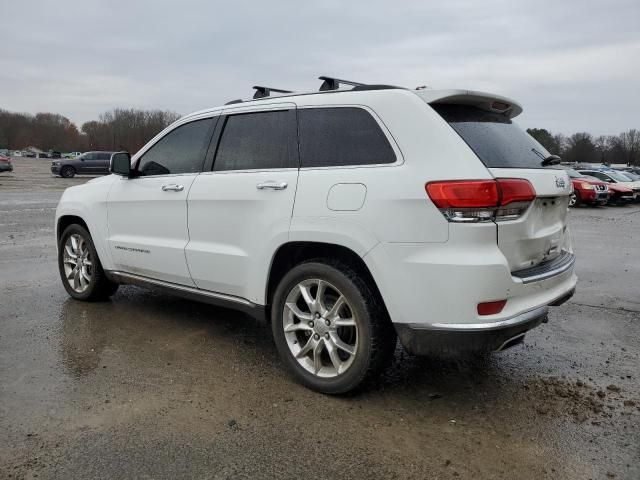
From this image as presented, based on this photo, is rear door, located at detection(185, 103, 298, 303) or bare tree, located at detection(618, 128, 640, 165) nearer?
rear door, located at detection(185, 103, 298, 303)

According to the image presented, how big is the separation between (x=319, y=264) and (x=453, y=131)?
1.16 m

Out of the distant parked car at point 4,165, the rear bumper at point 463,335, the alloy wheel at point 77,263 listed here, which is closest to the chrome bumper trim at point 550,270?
the rear bumper at point 463,335

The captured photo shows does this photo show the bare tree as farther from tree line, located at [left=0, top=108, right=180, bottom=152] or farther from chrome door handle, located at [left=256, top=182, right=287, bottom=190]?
chrome door handle, located at [left=256, top=182, right=287, bottom=190]

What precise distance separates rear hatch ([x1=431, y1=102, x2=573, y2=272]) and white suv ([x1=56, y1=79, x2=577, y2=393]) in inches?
0.5

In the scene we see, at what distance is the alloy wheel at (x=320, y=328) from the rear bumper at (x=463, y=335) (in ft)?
1.28

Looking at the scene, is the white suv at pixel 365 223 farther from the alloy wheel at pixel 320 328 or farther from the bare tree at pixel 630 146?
the bare tree at pixel 630 146

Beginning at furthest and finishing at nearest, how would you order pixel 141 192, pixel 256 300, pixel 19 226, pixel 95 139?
1. pixel 95 139
2. pixel 19 226
3. pixel 141 192
4. pixel 256 300

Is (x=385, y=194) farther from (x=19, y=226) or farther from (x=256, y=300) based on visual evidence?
(x=19, y=226)

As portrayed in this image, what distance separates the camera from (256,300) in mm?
3926

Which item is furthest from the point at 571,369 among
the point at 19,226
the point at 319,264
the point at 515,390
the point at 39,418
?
the point at 19,226

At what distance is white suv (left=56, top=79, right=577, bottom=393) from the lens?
301cm

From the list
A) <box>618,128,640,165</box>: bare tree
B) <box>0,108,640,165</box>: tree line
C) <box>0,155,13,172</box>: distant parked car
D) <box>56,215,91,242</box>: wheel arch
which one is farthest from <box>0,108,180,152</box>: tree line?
<box>56,215,91,242</box>: wheel arch

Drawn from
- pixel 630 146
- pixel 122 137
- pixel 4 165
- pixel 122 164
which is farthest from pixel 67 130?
pixel 122 164

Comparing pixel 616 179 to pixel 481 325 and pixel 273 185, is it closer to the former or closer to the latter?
pixel 273 185
